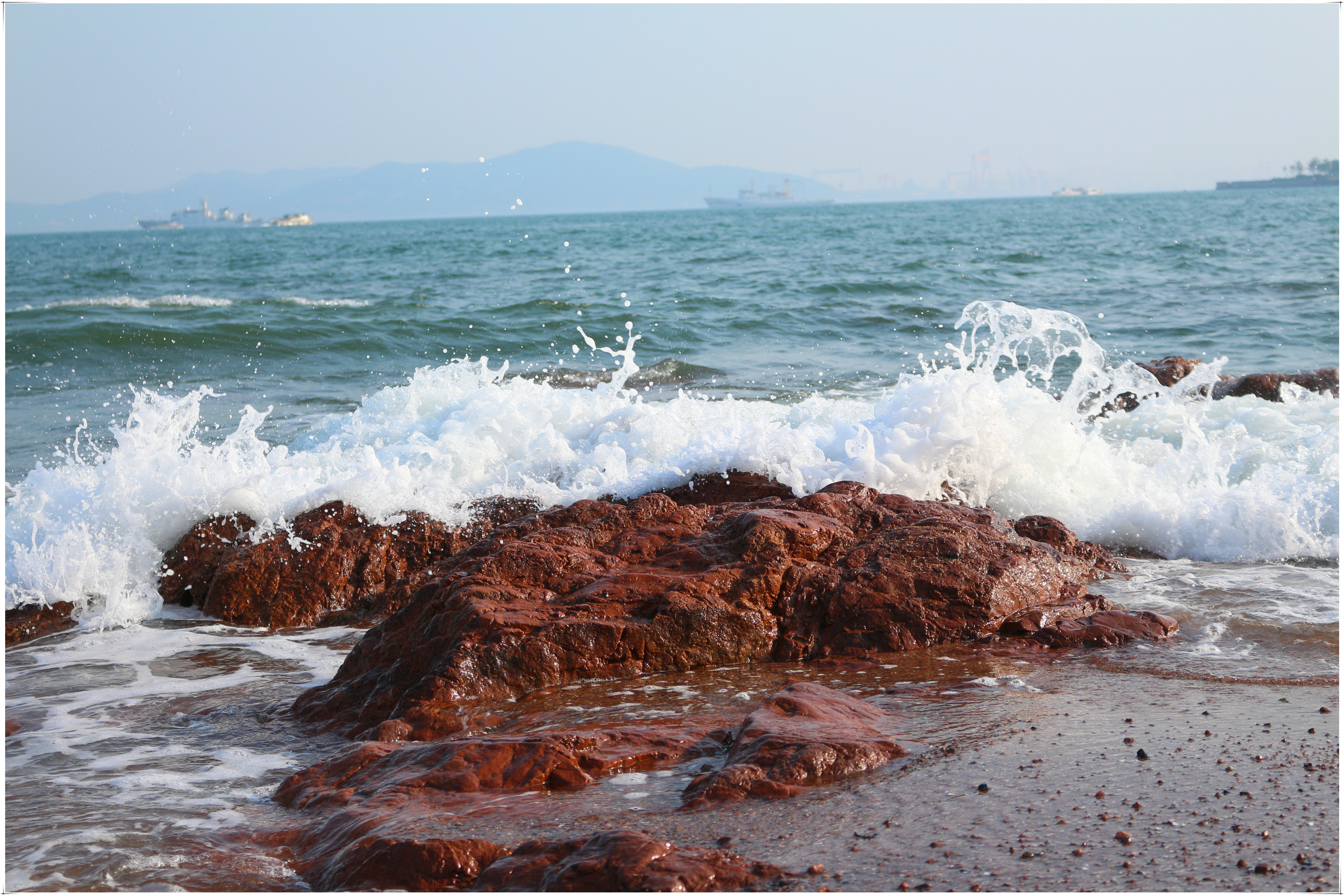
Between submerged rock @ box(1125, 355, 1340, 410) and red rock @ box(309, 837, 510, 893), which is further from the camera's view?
submerged rock @ box(1125, 355, 1340, 410)

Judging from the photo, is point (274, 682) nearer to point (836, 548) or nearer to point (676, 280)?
point (836, 548)

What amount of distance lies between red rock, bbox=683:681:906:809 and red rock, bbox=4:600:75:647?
362cm

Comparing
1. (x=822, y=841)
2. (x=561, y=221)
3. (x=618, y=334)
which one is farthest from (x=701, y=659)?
(x=561, y=221)

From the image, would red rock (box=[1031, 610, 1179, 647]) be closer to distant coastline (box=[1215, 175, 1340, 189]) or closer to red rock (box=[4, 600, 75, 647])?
red rock (box=[4, 600, 75, 647])

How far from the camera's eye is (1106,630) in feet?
12.6

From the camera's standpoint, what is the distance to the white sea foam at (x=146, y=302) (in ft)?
60.2

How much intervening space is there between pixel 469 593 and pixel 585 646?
49cm

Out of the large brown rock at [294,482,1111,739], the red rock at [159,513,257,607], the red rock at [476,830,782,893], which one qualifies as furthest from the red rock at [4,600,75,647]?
the red rock at [476,830,782,893]

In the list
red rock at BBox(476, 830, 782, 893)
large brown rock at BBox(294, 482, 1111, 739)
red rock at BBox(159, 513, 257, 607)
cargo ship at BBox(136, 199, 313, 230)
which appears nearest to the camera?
red rock at BBox(476, 830, 782, 893)

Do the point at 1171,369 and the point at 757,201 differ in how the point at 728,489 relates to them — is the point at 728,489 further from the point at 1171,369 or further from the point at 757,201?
the point at 757,201

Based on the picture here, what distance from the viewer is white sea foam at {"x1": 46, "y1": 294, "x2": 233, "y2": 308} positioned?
60.2 feet

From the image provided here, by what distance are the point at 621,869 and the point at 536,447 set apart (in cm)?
393

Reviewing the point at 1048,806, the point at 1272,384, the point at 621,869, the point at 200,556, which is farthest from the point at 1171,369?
the point at 621,869

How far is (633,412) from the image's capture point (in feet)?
20.9
